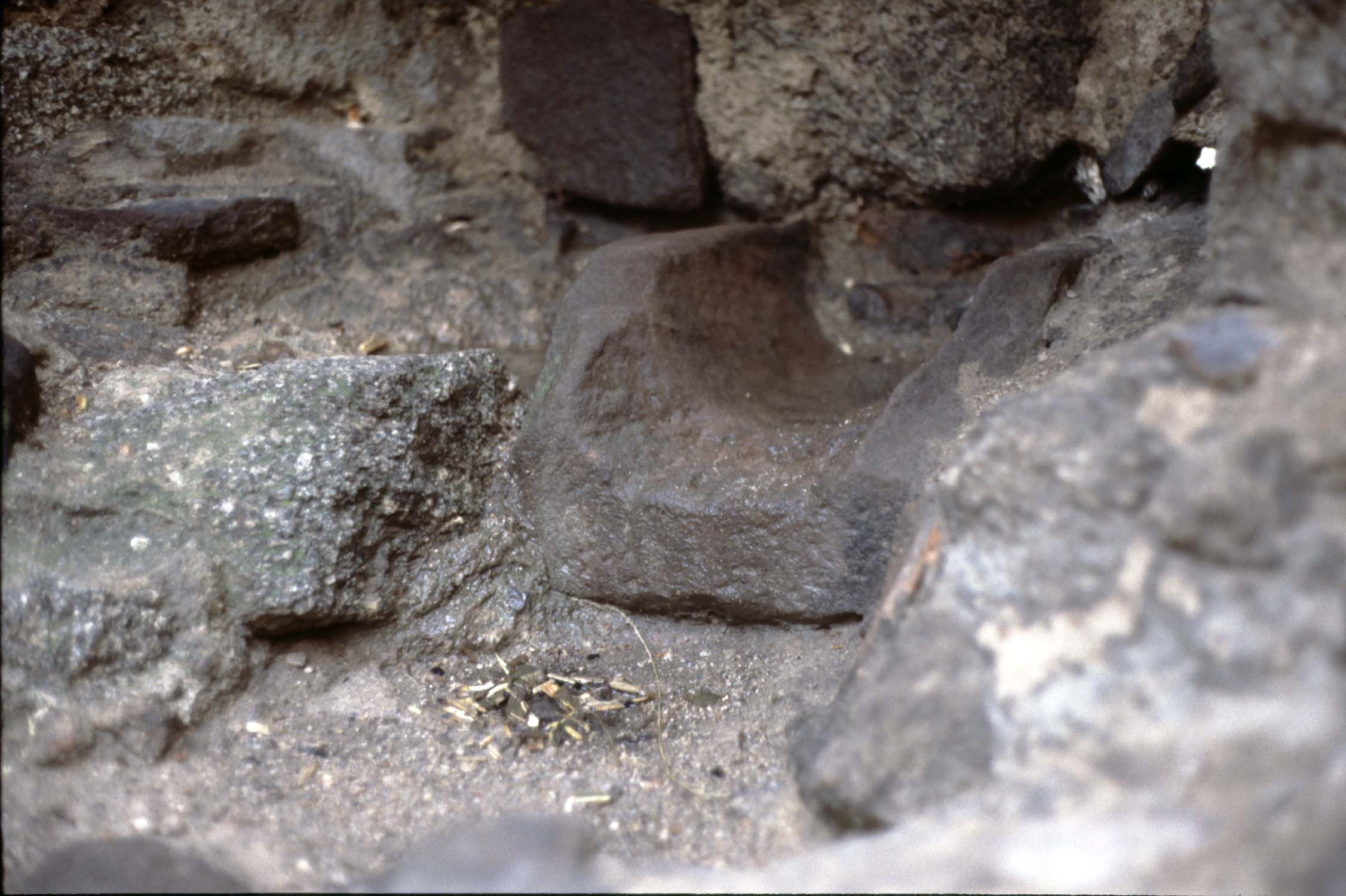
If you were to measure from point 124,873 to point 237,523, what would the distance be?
1.72 feet

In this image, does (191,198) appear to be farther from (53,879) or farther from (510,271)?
(53,879)

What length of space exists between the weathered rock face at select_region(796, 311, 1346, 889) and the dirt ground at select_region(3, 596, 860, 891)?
0.23 m

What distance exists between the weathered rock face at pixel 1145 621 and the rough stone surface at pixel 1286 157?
0.10 metres

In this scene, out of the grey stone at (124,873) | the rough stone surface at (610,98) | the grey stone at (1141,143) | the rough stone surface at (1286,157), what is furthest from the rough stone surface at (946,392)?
the grey stone at (124,873)

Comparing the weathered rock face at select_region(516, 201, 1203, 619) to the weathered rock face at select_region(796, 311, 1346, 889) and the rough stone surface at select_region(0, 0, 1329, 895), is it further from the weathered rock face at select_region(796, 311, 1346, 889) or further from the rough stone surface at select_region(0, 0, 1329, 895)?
the weathered rock face at select_region(796, 311, 1346, 889)

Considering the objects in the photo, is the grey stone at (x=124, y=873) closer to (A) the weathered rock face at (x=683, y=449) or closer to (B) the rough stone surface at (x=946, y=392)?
(A) the weathered rock face at (x=683, y=449)

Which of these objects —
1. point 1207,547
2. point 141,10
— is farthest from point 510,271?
point 1207,547

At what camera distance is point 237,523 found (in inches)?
61.9

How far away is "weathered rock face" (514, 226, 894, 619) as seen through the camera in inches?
67.3

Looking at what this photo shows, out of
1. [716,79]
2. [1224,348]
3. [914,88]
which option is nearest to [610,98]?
[716,79]

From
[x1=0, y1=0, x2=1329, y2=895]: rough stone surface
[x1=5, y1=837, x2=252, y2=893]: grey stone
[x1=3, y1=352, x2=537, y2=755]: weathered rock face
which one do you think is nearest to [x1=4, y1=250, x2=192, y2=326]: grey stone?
[x1=0, y1=0, x2=1329, y2=895]: rough stone surface

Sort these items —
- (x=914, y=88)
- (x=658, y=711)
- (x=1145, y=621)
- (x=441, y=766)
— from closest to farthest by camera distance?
(x=1145, y=621)
(x=441, y=766)
(x=658, y=711)
(x=914, y=88)

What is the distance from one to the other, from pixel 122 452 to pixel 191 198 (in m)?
0.61

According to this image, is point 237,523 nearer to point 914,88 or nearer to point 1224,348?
point 1224,348
